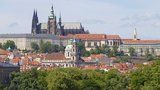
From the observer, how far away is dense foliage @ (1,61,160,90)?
54344 millimetres

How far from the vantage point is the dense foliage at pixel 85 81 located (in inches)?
2140

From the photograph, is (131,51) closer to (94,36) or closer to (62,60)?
(94,36)

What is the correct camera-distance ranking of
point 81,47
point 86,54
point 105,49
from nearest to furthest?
1. point 86,54
2. point 81,47
3. point 105,49

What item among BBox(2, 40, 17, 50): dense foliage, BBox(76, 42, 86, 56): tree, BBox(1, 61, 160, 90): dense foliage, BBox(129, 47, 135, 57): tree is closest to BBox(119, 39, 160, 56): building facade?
BBox(129, 47, 135, 57): tree

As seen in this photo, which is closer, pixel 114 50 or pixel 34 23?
pixel 114 50

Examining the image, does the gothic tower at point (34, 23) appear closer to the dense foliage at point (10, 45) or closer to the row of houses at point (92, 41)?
the row of houses at point (92, 41)

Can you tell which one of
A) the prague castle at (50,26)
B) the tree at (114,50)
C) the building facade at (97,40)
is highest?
the prague castle at (50,26)

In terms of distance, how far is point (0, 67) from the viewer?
286ft

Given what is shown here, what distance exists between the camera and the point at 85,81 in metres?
62.2

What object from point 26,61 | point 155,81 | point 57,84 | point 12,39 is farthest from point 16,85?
point 12,39

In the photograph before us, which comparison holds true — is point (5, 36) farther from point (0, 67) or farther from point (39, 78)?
point (39, 78)

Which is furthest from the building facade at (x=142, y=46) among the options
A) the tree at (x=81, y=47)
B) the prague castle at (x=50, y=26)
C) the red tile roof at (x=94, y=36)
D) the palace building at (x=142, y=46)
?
the prague castle at (x=50, y=26)

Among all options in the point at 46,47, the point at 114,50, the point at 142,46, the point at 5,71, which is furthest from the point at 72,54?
the point at 5,71

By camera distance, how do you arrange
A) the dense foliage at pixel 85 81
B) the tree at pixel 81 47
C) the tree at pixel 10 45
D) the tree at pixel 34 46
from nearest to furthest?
1. the dense foliage at pixel 85 81
2. the tree at pixel 81 47
3. the tree at pixel 10 45
4. the tree at pixel 34 46
